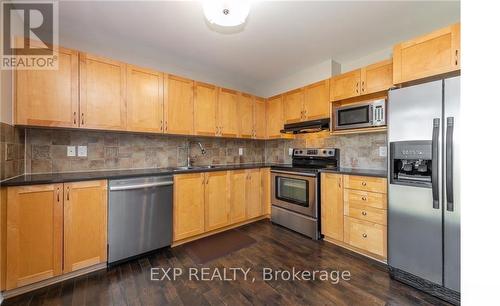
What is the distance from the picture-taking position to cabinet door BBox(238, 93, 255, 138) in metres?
3.65

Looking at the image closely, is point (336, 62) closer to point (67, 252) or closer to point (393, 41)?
point (393, 41)

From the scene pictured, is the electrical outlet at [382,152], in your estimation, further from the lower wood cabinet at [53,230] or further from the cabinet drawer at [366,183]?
the lower wood cabinet at [53,230]

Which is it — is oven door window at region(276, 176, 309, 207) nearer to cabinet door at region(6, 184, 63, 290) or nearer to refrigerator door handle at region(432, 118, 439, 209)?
refrigerator door handle at region(432, 118, 439, 209)

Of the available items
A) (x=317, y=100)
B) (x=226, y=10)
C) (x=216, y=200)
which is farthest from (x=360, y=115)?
(x=216, y=200)

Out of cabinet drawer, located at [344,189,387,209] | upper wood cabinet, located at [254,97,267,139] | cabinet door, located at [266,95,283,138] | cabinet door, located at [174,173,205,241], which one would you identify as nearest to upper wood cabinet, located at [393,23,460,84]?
cabinet drawer, located at [344,189,387,209]

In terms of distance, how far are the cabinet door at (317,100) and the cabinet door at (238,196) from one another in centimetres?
144

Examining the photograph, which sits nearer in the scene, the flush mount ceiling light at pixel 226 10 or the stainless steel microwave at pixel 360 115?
the flush mount ceiling light at pixel 226 10

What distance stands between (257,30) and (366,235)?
8.88ft

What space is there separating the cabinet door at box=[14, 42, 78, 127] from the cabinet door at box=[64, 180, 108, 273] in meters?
0.70

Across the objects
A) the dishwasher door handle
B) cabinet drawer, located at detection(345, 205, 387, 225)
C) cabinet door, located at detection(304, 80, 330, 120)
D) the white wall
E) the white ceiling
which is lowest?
cabinet drawer, located at detection(345, 205, 387, 225)

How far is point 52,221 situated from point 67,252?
330 millimetres

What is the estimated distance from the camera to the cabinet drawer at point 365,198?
222 cm

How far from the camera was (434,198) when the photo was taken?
1747mm

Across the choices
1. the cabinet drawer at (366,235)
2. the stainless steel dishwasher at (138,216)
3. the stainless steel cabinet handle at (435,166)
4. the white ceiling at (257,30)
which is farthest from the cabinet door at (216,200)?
the stainless steel cabinet handle at (435,166)
